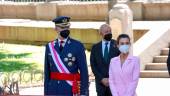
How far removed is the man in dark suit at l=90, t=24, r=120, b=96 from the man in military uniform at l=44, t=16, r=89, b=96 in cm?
152

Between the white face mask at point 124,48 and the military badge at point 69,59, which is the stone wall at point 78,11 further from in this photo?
the military badge at point 69,59

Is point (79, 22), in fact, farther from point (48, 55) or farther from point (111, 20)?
point (48, 55)

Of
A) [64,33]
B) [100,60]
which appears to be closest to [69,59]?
[64,33]

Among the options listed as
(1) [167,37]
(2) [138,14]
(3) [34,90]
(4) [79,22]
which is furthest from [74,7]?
(3) [34,90]

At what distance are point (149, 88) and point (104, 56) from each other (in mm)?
4648

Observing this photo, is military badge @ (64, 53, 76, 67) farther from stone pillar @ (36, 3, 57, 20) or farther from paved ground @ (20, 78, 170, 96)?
stone pillar @ (36, 3, 57, 20)

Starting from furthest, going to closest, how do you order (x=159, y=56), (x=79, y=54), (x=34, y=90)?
(x=159, y=56)
(x=34, y=90)
(x=79, y=54)

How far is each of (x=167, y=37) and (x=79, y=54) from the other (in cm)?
897

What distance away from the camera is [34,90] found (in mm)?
13508

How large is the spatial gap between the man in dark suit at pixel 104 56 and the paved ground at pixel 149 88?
3562 mm

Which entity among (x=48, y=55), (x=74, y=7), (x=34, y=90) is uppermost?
(x=74, y=7)

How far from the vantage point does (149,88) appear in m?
13.9

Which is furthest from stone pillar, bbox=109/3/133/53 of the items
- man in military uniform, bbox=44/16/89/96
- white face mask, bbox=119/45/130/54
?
man in military uniform, bbox=44/16/89/96

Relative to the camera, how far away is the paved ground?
13.1m
